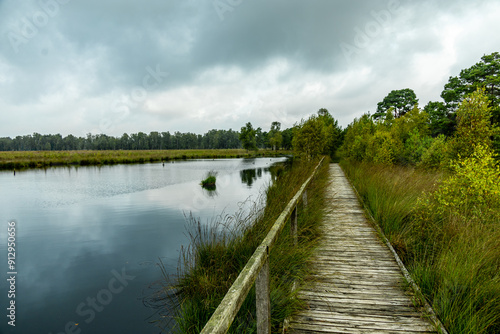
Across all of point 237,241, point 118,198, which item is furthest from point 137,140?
point 237,241

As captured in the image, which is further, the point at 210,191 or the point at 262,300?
the point at 210,191

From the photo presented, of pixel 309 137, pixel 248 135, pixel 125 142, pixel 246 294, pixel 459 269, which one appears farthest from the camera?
pixel 125 142

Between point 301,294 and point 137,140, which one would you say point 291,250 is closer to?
point 301,294

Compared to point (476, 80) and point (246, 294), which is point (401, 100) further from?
point (246, 294)

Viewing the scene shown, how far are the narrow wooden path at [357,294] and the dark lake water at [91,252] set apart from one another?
3.56m

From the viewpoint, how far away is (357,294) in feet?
10.4

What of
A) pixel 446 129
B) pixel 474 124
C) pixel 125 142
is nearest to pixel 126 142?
pixel 125 142

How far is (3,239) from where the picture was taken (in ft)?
32.5

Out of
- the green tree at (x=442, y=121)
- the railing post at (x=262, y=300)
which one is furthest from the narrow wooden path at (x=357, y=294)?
the green tree at (x=442, y=121)

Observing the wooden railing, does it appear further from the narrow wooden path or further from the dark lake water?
the dark lake water

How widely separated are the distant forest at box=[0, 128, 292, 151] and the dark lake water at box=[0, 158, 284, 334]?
10261 cm

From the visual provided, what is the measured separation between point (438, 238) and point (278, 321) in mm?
3257

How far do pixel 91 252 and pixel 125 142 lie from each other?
13861 centimetres

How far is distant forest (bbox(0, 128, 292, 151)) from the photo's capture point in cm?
12512
